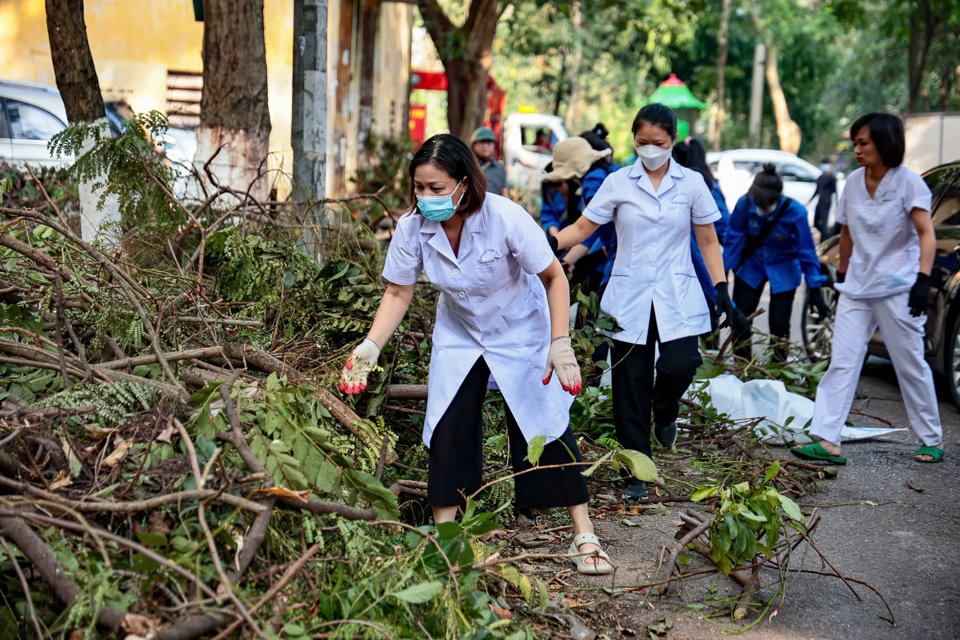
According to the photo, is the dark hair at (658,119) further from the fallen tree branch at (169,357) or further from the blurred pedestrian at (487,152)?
the blurred pedestrian at (487,152)

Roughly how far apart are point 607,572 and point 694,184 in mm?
1860

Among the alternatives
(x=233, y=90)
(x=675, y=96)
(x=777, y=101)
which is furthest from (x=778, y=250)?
(x=777, y=101)

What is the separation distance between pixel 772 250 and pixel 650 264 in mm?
2864

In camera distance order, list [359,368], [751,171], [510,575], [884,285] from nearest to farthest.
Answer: [510,575] → [359,368] → [884,285] → [751,171]

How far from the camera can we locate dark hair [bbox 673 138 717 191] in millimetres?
6641

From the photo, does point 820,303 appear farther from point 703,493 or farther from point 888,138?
point 703,493

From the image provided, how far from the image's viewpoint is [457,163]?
342cm

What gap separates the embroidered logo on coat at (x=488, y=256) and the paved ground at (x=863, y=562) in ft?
3.99

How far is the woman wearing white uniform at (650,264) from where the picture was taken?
14.9ft

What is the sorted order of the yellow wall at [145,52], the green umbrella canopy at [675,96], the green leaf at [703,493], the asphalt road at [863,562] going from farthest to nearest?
the green umbrella canopy at [675,96] < the yellow wall at [145,52] < the green leaf at [703,493] < the asphalt road at [863,562]

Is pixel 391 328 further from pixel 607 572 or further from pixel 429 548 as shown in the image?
pixel 607 572

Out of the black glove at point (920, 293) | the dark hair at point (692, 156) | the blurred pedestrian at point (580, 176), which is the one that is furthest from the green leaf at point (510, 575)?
the dark hair at point (692, 156)

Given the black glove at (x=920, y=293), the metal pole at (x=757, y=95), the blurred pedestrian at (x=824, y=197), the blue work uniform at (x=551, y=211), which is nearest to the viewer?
the black glove at (x=920, y=293)

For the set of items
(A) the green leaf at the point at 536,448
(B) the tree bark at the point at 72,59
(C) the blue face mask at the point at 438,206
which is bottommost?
(A) the green leaf at the point at 536,448
